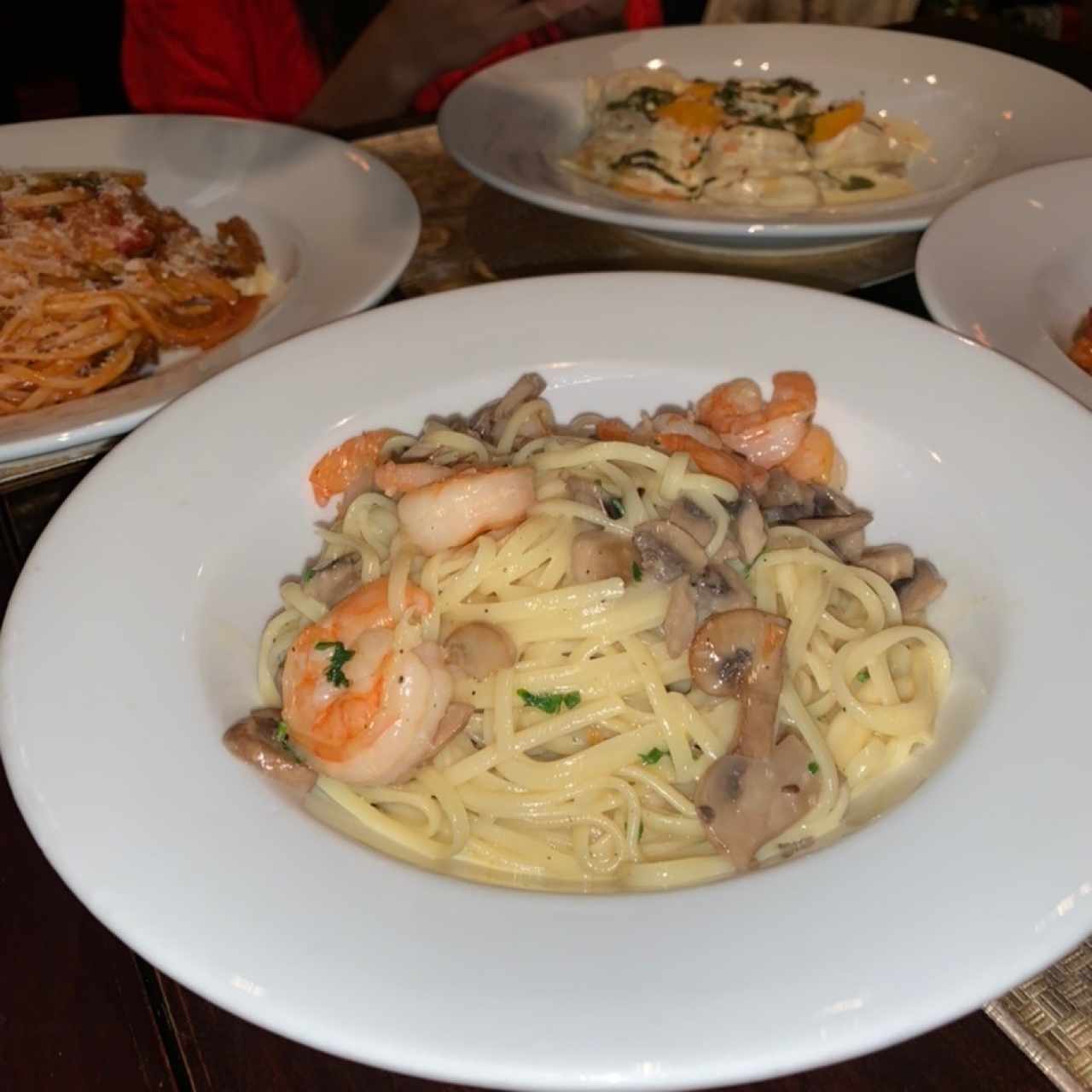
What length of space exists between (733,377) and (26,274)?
1956mm

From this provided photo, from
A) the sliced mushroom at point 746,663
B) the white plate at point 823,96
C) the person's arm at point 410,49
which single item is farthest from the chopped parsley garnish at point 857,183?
the person's arm at point 410,49

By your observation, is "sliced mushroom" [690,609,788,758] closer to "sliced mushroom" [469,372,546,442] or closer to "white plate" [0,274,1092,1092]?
"white plate" [0,274,1092,1092]


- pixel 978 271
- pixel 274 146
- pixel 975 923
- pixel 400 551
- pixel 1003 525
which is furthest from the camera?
pixel 274 146

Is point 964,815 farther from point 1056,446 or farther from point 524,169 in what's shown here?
point 524,169

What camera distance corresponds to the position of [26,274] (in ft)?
10.1

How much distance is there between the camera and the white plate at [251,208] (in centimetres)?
256

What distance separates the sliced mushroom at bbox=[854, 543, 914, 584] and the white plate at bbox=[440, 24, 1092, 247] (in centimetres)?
106

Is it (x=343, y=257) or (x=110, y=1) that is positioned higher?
(x=343, y=257)

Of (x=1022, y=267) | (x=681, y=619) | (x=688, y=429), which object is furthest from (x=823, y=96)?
(x=681, y=619)

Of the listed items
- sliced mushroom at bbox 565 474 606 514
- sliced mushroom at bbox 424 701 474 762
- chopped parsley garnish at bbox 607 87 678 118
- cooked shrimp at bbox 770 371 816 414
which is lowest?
sliced mushroom at bbox 424 701 474 762

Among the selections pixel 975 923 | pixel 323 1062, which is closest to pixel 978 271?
pixel 975 923

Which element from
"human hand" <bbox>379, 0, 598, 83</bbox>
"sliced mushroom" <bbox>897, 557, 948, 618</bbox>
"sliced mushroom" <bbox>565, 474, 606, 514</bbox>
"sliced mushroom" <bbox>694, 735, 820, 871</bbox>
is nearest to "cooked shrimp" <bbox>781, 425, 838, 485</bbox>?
"sliced mushroom" <bbox>897, 557, 948, 618</bbox>

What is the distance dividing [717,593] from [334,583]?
2.28 ft

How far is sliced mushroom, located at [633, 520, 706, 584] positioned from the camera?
1984 mm
